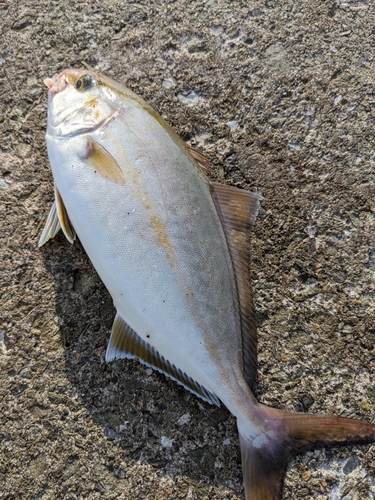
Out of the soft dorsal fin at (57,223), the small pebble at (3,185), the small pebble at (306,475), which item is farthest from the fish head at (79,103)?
the small pebble at (306,475)

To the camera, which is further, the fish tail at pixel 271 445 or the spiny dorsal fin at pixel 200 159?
the spiny dorsal fin at pixel 200 159

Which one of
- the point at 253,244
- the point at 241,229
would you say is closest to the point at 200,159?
the point at 241,229

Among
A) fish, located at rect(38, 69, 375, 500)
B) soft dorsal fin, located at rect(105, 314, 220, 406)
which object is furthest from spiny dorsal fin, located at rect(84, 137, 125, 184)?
soft dorsal fin, located at rect(105, 314, 220, 406)

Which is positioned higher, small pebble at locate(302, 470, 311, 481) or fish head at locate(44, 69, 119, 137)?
fish head at locate(44, 69, 119, 137)

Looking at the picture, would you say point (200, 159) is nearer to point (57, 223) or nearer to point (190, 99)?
point (190, 99)

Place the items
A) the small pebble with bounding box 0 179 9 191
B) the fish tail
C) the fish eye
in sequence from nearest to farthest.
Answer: the fish tail < the fish eye < the small pebble with bounding box 0 179 9 191

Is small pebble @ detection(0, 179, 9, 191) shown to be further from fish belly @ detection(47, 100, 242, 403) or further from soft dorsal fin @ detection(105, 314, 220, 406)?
soft dorsal fin @ detection(105, 314, 220, 406)

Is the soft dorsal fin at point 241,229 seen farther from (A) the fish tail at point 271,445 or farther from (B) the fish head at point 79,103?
(B) the fish head at point 79,103
